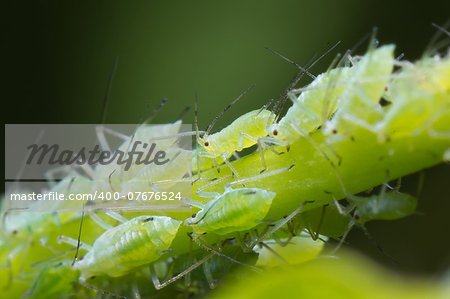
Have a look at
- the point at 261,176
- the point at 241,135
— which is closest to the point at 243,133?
the point at 241,135

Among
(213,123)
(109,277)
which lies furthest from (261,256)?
(213,123)

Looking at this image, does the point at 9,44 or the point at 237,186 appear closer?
the point at 237,186

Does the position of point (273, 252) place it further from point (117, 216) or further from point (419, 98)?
point (419, 98)

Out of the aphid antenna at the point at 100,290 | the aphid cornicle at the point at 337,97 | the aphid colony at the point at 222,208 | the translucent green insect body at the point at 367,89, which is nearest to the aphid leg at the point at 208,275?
the aphid colony at the point at 222,208

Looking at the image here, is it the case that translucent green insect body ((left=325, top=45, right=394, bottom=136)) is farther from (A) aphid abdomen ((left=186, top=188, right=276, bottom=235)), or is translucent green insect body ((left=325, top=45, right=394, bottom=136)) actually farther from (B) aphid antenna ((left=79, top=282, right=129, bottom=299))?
(B) aphid antenna ((left=79, top=282, right=129, bottom=299))

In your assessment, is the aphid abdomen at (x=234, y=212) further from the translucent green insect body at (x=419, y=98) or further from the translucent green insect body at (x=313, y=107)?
the translucent green insect body at (x=419, y=98)

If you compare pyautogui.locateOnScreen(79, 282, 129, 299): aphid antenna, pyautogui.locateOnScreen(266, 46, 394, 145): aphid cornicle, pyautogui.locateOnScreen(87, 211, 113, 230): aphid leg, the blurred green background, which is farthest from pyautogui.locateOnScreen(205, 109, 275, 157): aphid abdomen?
the blurred green background

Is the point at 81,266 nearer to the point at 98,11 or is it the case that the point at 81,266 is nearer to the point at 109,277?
the point at 109,277
